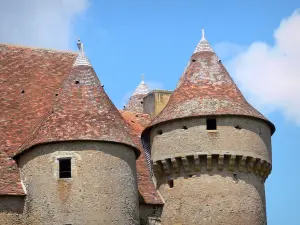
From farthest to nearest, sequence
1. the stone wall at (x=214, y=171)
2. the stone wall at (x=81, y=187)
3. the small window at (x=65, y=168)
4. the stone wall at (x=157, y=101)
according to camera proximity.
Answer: the stone wall at (x=157, y=101) < the stone wall at (x=214, y=171) < the small window at (x=65, y=168) < the stone wall at (x=81, y=187)

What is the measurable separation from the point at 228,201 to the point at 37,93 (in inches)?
373

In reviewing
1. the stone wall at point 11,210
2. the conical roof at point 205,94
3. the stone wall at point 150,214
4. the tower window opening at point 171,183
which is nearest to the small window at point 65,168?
the stone wall at point 11,210

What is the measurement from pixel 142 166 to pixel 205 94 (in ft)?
13.8

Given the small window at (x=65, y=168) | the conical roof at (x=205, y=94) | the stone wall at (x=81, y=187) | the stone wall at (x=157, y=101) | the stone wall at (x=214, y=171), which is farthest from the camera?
the stone wall at (x=157, y=101)

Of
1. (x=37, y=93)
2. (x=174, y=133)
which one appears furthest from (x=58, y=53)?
(x=174, y=133)

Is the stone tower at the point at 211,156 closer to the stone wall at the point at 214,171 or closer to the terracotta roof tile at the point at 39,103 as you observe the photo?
the stone wall at the point at 214,171

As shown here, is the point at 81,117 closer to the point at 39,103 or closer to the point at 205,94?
the point at 39,103

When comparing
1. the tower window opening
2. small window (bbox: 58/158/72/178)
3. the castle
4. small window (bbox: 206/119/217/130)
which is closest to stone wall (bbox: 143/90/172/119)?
the castle

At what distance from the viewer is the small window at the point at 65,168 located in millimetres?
32781

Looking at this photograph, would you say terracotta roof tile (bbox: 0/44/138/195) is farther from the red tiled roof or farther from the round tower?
the red tiled roof

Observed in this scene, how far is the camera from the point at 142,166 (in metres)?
38.1

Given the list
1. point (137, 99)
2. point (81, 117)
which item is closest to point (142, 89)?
point (137, 99)

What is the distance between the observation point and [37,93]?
125ft

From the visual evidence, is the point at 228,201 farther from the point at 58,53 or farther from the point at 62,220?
the point at 58,53
